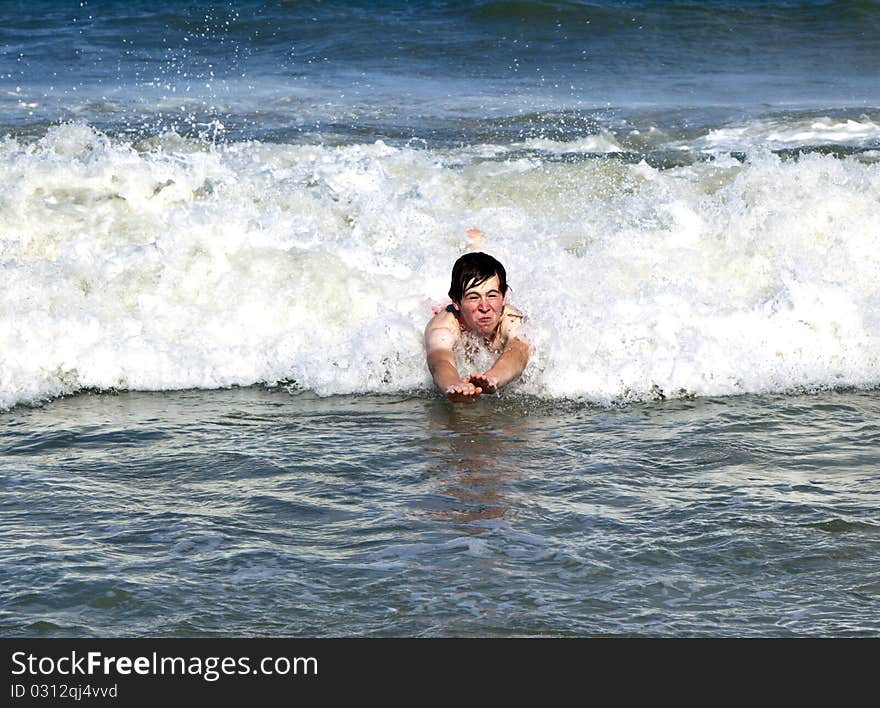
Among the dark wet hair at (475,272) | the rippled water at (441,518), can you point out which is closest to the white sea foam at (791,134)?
the dark wet hair at (475,272)

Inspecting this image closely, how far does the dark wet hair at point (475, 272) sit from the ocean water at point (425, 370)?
481mm

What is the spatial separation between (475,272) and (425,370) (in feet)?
2.06

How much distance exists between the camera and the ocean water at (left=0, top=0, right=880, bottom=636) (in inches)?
184

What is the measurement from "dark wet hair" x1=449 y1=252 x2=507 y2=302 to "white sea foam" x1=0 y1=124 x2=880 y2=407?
44 centimetres

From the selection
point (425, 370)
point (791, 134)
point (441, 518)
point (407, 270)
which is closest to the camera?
point (441, 518)

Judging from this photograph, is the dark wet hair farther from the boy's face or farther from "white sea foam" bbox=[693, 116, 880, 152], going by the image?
"white sea foam" bbox=[693, 116, 880, 152]

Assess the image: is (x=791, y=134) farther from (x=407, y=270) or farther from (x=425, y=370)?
(x=425, y=370)

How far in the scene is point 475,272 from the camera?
7418 mm

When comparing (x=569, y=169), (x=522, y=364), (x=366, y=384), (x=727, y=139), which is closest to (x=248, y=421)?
(x=366, y=384)

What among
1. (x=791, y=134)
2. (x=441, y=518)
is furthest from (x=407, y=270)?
(x=791, y=134)

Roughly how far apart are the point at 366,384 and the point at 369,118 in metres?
6.47

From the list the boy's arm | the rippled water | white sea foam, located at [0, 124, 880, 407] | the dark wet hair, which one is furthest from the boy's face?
the rippled water

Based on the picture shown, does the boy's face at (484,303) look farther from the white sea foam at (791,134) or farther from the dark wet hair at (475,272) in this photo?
the white sea foam at (791,134)

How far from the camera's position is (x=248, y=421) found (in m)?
6.84
